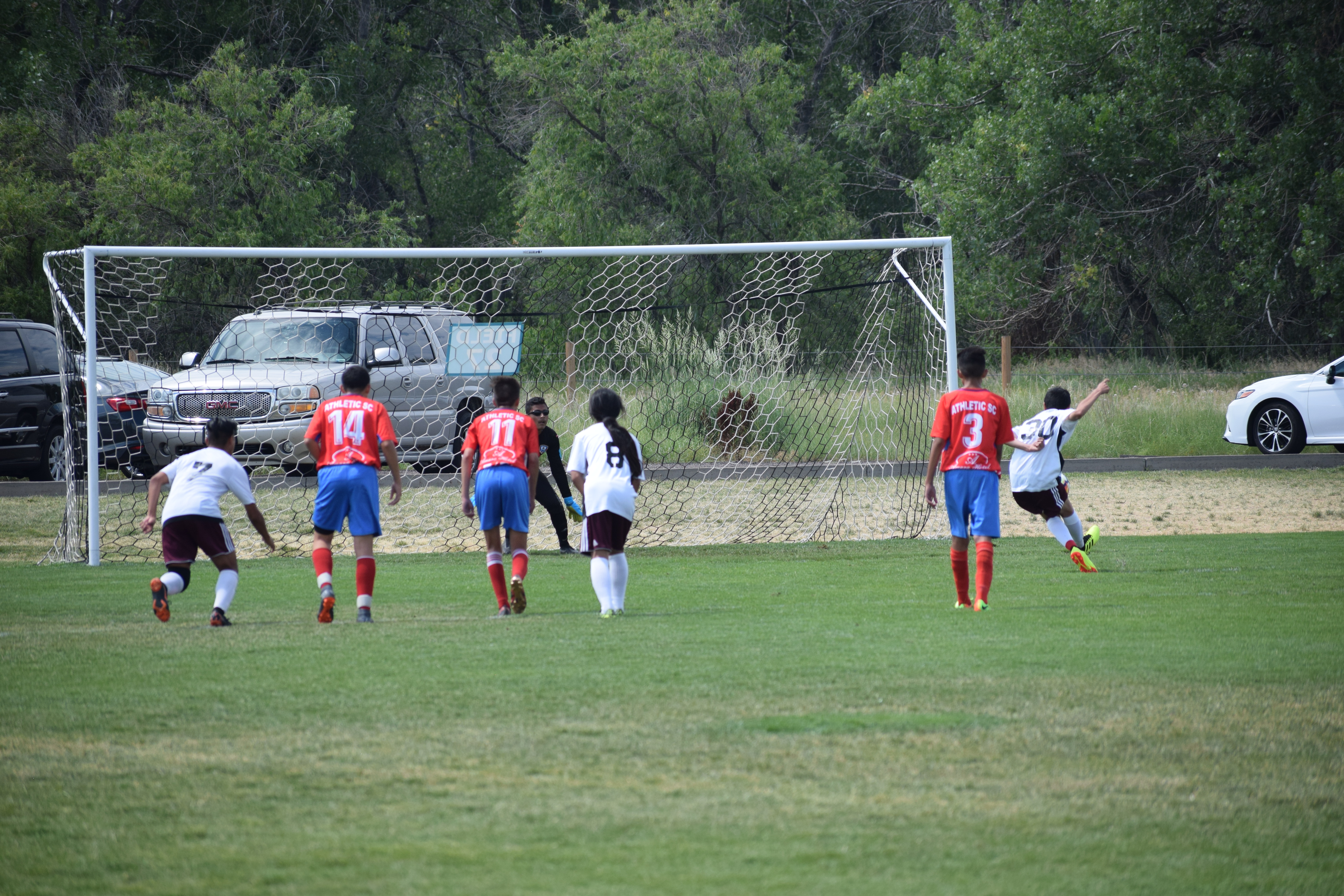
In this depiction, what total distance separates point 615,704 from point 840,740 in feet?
3.65

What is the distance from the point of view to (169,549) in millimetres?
8695

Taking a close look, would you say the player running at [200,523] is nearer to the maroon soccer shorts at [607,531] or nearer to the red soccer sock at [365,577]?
the red soccer sock at [365,577]

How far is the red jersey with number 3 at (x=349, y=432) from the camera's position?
8820 millimetres

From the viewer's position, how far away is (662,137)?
33594 millimetres

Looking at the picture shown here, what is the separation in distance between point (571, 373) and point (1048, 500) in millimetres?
7049

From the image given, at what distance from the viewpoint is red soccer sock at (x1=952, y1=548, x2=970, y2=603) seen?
8.92 meters

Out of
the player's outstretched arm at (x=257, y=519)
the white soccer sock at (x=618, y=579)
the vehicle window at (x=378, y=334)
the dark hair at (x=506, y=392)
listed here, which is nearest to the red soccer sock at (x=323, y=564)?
the player's outstretched arm at (x=257, y=519)

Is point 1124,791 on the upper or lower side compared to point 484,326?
lower

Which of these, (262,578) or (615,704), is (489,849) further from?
(262,578)

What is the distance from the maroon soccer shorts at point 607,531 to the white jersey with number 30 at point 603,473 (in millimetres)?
26

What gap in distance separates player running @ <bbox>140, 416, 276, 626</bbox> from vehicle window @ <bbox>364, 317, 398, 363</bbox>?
24.1 ft

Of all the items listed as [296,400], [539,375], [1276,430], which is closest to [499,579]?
[296,400]

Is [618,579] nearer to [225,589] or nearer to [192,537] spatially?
[225,589]

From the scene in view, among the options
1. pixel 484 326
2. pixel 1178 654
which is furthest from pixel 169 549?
pixel 484 326
